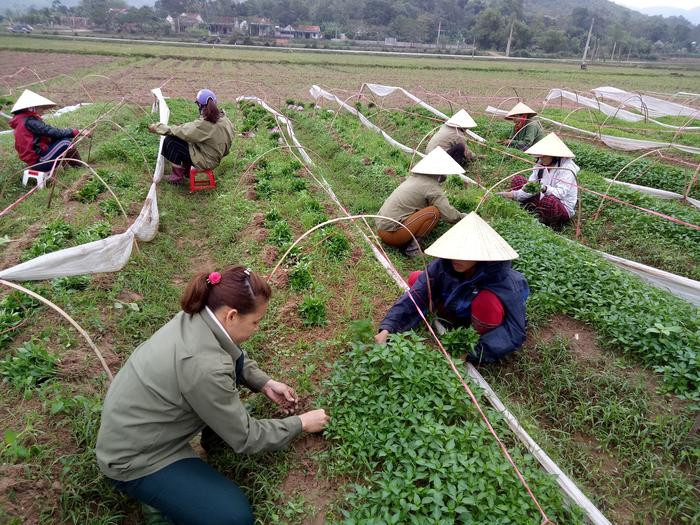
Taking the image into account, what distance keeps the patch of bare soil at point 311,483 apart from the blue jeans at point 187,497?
15.1 inches

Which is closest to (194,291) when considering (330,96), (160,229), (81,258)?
(81,258)

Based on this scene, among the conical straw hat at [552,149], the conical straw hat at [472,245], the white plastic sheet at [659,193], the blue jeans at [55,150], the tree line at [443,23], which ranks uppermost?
the tree line at [443,23]

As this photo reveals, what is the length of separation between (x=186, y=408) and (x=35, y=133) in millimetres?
6905

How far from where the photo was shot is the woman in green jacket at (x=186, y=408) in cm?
236

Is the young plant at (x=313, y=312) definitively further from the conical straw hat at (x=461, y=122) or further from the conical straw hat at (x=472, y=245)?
the conical straw hat at (x=461, y=122)

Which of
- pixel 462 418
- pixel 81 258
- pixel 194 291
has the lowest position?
pixel 462 418

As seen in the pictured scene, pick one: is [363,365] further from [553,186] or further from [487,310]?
[553,186]

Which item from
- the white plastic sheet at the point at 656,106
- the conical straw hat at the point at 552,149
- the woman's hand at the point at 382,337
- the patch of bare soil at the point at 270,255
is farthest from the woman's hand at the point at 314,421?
the white plastic sheet at the point at 656,106

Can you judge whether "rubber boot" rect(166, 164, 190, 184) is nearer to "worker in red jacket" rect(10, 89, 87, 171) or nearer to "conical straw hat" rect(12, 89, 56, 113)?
"worker in red jacket" rect(10, 89, 87, 171)

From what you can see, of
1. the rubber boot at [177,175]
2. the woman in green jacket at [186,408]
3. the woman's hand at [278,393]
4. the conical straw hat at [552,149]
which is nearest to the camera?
the woman in green jacket at [186,408]

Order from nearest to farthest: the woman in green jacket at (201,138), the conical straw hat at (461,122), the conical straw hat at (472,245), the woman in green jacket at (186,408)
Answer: the woman in green jacket at (186,408), the conical straw hat at (472,245), the woman in green jacket at (201,138), the conical straw hat at (461,122)

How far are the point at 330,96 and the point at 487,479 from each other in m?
15.3

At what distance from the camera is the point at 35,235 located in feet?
16.9

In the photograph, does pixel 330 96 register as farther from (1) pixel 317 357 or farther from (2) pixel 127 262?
(1) pixel 317 357
